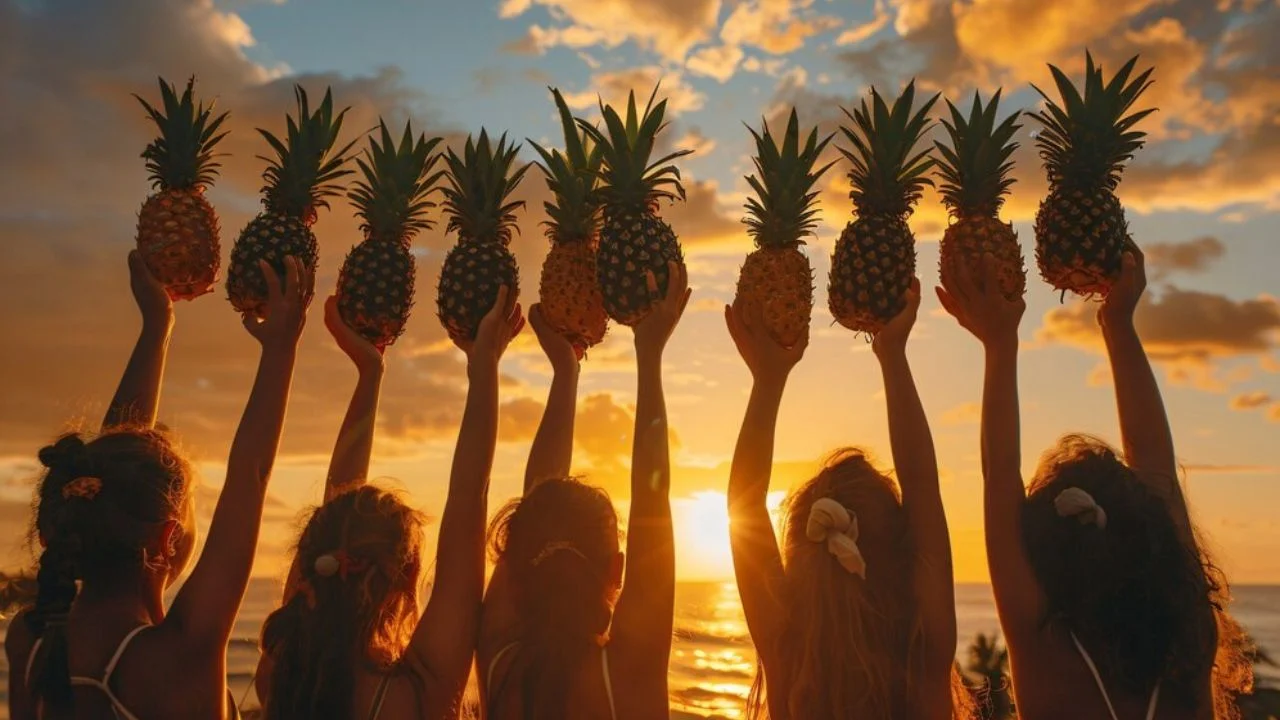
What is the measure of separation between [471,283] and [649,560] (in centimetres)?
262

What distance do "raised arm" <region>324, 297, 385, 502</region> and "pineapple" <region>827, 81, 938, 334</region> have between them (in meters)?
2.95

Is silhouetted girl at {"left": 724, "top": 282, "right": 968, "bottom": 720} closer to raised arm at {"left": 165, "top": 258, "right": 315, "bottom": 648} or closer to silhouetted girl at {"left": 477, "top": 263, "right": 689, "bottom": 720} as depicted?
silhouetted girl at {"left": 477, "top": 263, "right": 689, "bottom": 720}

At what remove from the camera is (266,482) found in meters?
4.85

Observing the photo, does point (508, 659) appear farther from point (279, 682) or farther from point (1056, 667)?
point (1056, 667)

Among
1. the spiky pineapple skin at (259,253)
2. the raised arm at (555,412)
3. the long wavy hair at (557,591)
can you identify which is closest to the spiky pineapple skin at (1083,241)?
the raised arm at (555,412)

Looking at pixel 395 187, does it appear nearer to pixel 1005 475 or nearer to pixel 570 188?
pixel 570 188

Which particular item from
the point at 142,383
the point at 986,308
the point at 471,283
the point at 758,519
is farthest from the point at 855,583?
the point at 142,383

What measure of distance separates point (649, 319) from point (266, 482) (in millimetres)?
2132

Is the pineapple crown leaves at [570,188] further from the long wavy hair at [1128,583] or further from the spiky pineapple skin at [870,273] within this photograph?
the long wavy hair at [1128,583]

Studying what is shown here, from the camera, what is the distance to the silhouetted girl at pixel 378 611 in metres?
4.77

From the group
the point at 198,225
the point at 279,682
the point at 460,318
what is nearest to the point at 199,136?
the point at 198,225

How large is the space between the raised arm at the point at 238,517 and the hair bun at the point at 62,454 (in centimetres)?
74

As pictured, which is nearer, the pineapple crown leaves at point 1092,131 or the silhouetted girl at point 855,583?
the silhouetted girl at point 855,583

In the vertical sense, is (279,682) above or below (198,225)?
below
